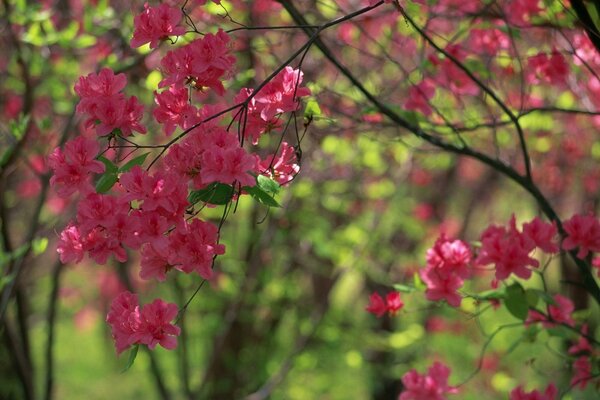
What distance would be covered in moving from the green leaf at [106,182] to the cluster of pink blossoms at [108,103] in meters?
0.09

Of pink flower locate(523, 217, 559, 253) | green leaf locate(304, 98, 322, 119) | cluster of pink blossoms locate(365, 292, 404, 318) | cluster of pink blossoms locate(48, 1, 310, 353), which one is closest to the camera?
cluster of pink blossoms locate(48, 1, 310, 353)

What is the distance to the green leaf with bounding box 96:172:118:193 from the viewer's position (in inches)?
76.1

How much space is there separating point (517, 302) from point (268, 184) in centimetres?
91

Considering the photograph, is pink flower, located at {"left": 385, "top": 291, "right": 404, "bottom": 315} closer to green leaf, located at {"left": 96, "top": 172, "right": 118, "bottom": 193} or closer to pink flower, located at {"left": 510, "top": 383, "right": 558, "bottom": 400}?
pink flower, located at {"left": 510, "top": 383, "right": 558, "bottom": 400}

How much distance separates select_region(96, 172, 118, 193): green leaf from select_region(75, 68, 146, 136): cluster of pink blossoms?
0.31 ft

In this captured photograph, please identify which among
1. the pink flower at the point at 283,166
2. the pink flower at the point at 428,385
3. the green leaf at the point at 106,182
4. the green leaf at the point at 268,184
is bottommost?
the pink flower at the point at 428,385

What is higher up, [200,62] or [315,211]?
[200,62]

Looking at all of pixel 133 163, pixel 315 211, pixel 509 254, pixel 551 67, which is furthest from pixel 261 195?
pixel 315 211

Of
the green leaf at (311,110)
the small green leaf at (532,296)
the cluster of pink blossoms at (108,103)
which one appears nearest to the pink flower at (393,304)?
the small green leaf at (532,296)

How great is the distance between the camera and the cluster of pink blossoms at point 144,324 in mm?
1954

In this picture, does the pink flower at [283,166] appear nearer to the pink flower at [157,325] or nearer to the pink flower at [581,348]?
the pink flower at [157,325]

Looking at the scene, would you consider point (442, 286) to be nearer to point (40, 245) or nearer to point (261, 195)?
point (261, 195)

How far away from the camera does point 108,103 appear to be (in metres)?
1.95

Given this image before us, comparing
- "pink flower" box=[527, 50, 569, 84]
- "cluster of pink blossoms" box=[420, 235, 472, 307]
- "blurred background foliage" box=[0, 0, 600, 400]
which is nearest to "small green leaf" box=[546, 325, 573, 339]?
"cluster of pink blossoms" box=[420, 235, 472, 307]
